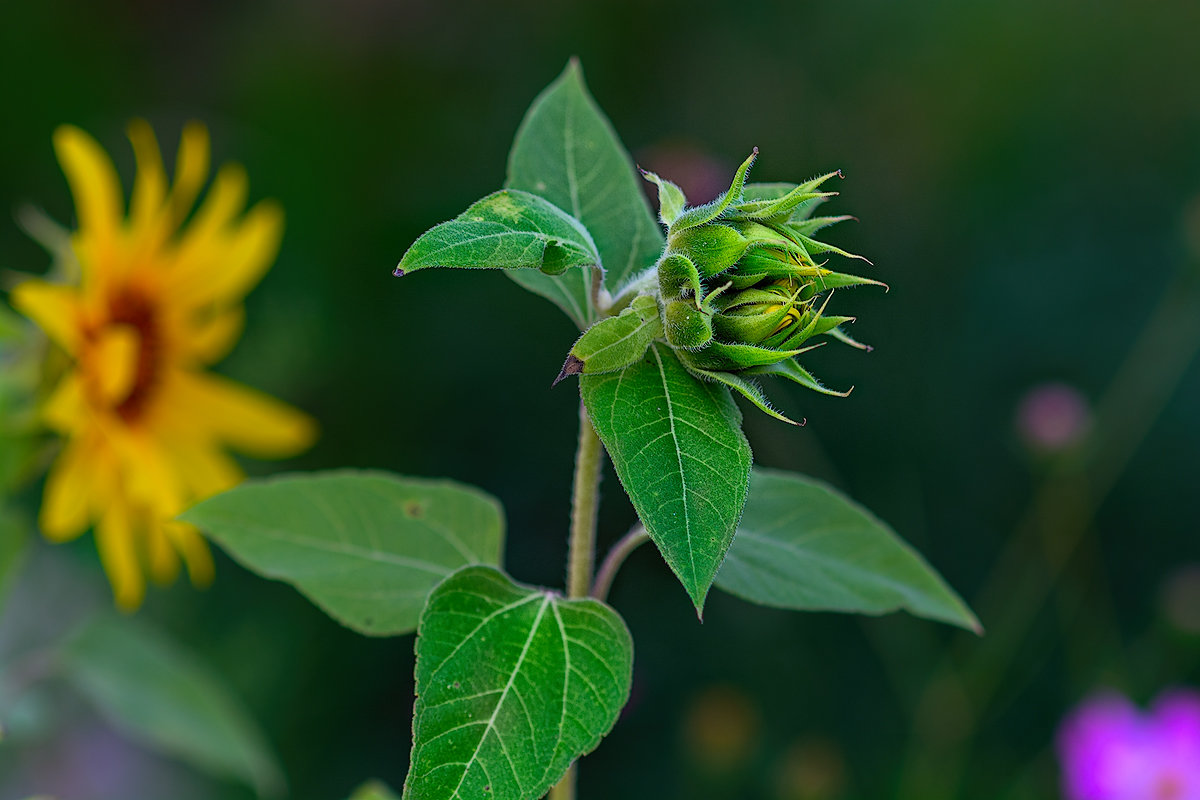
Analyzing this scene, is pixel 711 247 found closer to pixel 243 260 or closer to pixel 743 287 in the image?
pixel 743 287

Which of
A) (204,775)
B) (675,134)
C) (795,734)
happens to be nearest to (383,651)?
(204,775)

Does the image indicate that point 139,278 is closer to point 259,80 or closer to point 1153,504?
point 259,80

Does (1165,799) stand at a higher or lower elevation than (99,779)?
higher

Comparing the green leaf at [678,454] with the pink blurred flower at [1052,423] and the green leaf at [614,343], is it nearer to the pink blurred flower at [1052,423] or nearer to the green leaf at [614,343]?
the green leaf at [614,343]

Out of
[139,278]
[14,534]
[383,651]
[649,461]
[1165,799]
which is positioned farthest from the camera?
[383,651]

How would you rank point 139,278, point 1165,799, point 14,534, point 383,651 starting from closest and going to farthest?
point 14,534 < point 139,278 < point 1165,799 < point 383,651

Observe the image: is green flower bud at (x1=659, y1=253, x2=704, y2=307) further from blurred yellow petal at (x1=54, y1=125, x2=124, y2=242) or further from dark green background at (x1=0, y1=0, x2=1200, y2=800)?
dark green background at (x1=0, y1=0, x2=1200, y2=800)

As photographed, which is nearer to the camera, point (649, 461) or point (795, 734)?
point (649, 461)

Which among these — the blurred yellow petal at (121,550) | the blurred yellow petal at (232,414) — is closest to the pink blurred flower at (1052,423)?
the blurred yellow petal at (232,414)

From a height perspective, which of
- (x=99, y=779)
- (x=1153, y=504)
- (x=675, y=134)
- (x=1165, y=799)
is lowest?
(x=99, y=779)
